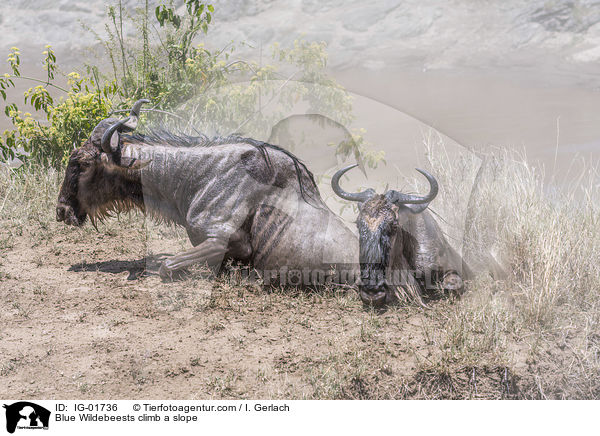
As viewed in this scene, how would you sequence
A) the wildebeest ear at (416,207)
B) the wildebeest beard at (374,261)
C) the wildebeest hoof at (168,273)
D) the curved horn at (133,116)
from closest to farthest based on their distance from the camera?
1. the wildebeest beard at (374,261)
2. the wildebeest ear at (416,207)
3. the wildebeest hoof at (168,273)
4. the curved horn at (133,116)

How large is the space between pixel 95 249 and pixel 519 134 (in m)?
9.65

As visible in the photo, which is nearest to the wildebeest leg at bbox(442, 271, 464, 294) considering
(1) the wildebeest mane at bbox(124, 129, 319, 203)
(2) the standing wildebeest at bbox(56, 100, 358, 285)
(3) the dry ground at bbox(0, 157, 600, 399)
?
(3) the dry ground at bbox(0, 157, 600, 399)

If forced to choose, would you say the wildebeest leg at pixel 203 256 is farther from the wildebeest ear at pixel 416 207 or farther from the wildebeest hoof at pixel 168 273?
the wildebeest ear at pixel 416 207

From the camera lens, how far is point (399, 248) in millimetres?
5516

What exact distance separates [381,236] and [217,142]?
186 centimetres

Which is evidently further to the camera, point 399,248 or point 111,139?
point 111,139

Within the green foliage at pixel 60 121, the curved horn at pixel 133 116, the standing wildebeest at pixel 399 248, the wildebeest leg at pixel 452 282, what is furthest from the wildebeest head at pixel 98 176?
the wildebeest leg at pixel 452 282

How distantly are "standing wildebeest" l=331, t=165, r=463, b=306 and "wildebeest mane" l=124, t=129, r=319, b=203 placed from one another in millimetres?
644

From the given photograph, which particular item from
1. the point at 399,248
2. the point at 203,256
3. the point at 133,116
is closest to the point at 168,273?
the point at 203,256

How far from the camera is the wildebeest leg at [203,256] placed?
19.0ft

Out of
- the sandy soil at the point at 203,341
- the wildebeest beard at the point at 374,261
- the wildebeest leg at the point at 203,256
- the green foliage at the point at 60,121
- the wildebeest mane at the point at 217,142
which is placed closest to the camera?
the sandy soil at the point at 203,341

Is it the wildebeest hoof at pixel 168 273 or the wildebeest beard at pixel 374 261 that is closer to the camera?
the wildebeest beard at pixel 374 261

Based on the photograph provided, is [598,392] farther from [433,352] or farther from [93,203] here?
[93,203]
